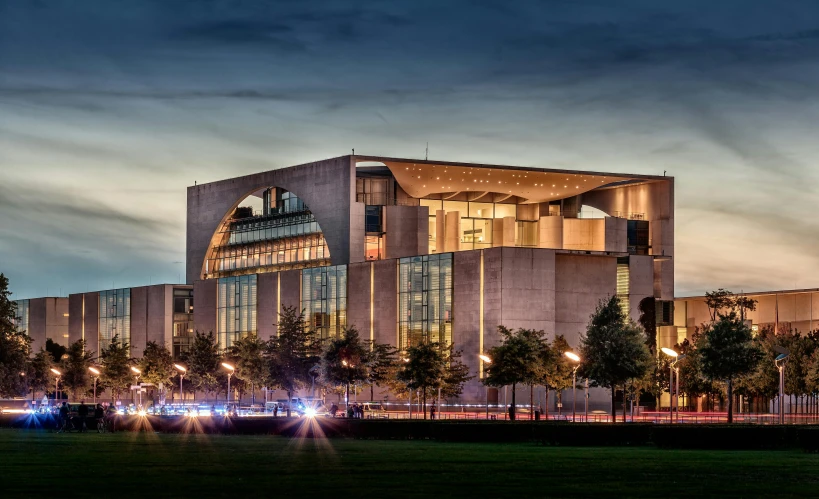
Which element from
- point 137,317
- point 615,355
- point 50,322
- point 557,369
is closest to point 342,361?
point 557,369

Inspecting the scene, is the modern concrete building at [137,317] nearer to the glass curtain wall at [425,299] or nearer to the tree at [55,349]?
the tree at [55,349]

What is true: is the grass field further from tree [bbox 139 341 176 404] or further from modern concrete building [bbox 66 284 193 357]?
modern concrete building [bbox 66 284 193 357]

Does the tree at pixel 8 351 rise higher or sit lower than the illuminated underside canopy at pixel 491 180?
lower

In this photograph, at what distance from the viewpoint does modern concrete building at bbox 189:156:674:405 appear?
406 feet

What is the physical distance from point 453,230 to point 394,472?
115341mm

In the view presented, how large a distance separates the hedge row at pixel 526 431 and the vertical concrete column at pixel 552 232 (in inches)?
3337

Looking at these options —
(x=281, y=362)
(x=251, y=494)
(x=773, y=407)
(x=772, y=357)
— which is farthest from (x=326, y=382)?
(x=251, y=494)

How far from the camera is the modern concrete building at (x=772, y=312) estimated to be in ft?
461

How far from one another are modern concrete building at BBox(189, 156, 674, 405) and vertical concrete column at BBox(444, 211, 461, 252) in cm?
11

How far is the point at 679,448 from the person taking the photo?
43.9m

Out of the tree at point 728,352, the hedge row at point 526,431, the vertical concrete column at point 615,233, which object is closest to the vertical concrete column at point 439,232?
the vertical concrete column at point 615,233

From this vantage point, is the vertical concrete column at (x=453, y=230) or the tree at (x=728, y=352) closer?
the tree at (x=728, y=352)

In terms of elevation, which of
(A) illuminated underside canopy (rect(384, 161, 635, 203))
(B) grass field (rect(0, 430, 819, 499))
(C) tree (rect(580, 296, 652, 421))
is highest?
(A) illuminated underside canopy (rect(384, 161, 635, 203))

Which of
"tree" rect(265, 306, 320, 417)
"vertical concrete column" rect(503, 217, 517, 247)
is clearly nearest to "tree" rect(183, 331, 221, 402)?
"tree" rect(265, 306, 320, 417)
